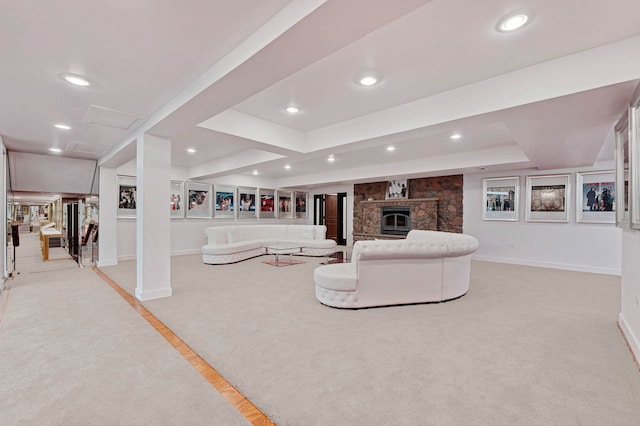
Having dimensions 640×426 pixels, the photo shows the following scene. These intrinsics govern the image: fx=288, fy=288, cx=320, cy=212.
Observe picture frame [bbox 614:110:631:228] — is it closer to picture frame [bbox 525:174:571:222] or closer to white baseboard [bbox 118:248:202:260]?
picture frame [bbox 525:174:571:222]

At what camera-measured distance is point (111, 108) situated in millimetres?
3645

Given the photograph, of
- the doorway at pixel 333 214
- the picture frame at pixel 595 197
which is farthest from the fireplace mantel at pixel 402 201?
the picture frame at pixel 595 197

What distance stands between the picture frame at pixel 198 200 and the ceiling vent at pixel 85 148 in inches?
116

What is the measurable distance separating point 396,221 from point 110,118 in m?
7.92

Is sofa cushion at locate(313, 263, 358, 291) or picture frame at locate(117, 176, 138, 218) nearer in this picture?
sofa cushion at locate(313, 263, 358, 291)

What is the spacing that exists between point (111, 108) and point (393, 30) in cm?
350

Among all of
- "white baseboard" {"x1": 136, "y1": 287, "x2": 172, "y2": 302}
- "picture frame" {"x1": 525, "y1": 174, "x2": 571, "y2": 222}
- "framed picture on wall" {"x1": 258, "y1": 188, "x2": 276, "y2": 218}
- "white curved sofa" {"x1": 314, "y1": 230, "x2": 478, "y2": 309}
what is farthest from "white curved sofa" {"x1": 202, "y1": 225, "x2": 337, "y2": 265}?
"picture frame" {"x1": 525, "y1": 174, "x2": 571, "y2": 222}

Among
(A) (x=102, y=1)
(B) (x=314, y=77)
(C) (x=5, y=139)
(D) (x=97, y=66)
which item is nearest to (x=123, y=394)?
(A) (x=102, y=1)

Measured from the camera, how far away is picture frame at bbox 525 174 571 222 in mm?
6723

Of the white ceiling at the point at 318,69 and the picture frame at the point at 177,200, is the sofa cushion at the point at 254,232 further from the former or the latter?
the white ceiling at the point at 318,69

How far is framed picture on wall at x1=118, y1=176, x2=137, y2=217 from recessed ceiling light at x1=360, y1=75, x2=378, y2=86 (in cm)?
733

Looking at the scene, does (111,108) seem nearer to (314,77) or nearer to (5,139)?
(314,77)

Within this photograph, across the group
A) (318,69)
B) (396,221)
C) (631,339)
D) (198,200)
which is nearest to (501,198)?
(396,221)

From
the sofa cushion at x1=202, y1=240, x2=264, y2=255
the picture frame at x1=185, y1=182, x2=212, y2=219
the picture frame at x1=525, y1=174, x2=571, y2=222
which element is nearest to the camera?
the picture frame at x1=525, y1=174, x2=571, y2=222
